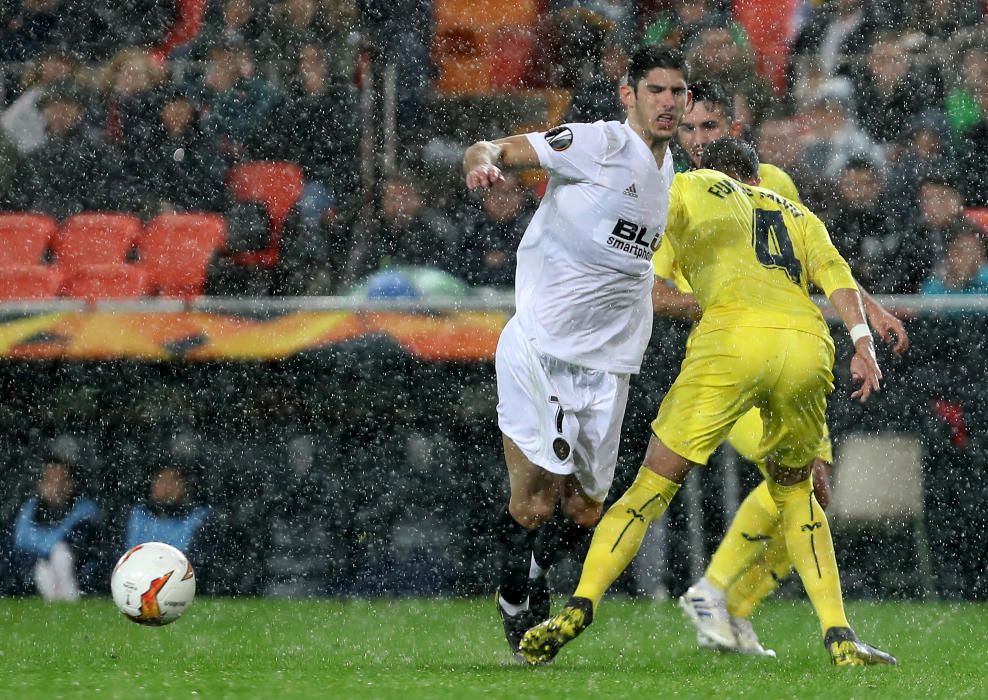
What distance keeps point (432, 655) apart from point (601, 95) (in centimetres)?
421

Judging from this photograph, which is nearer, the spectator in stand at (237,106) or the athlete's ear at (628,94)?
the athlete's ear at (628,94)

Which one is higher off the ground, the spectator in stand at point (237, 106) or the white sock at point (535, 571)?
the spectator in stand at point (237, 106)

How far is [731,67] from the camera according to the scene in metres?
9.01

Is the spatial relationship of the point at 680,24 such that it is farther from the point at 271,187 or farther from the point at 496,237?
the point at 271,187

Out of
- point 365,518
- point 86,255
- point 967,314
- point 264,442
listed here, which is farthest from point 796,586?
point 86,255

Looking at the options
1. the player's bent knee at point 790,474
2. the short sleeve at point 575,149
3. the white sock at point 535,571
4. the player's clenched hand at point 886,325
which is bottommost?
the white sock at point 535,571

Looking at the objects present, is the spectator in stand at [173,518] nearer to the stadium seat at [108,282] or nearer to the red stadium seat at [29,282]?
the stadium seat at [108,282]

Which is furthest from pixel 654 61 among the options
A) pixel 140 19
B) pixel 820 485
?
pixel 140 19

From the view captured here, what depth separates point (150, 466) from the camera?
8.06 m

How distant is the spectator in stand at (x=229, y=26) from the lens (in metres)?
9.21

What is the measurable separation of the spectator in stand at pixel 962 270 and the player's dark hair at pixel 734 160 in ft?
8.07

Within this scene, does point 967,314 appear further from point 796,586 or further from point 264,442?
point 264,442

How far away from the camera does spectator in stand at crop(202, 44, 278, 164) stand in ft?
28.9

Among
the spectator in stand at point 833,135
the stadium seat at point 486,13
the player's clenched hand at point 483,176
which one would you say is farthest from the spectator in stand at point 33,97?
the player's clenched hand at point 483,176
